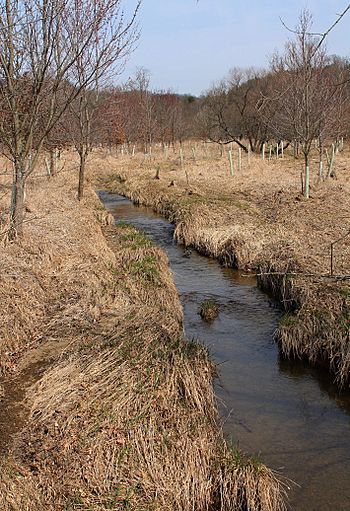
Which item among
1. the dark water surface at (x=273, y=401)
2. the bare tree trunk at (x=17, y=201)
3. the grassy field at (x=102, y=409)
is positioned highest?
the bare tree trunk at (x=17, y=201)

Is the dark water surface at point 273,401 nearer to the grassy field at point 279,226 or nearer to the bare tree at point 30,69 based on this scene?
the grassy field at point 279,226

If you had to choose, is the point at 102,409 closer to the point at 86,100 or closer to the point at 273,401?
the point at 273,401

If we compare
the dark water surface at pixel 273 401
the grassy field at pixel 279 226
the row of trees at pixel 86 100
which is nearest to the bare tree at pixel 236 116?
the row of trees at pixel 86 100

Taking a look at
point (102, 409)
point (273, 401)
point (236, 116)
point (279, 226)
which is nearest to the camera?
point (102, 409)

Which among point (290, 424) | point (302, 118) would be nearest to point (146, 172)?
point (302, 118)

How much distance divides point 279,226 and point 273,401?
→ 9.21 m

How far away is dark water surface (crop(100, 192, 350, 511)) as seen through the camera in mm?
5930

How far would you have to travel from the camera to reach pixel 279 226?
52.6 ft

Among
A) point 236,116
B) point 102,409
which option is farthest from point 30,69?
point 236,116

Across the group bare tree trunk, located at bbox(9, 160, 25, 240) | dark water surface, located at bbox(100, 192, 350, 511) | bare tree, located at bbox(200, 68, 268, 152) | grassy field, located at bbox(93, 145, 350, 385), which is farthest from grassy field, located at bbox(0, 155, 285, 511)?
bare tree, located at bbox(200, 68, 268, 152)

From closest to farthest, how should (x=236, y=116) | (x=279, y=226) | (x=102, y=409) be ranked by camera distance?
(x=102, y=409) < (x=279, y=226) < (x=236, y=116)

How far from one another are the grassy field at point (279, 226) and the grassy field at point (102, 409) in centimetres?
208

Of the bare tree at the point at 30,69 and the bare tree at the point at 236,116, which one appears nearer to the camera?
the bare tree at the point at 30,69

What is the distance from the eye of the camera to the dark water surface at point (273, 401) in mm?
5930
